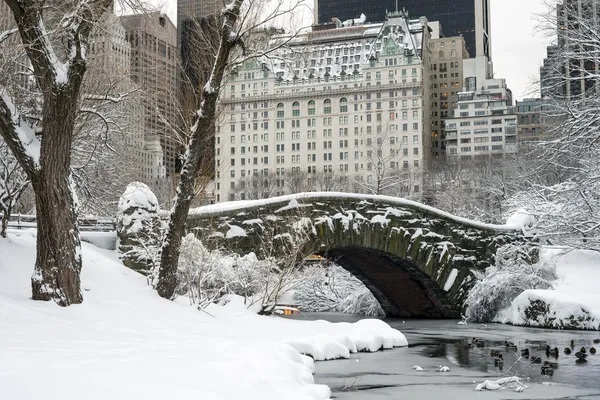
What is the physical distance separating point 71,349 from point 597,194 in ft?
55.8

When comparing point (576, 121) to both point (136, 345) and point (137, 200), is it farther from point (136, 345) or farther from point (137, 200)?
point (136, 345)

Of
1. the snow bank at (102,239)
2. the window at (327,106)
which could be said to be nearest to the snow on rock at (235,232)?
the snow bank at (102,239)

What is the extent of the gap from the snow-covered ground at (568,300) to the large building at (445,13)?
547 feet

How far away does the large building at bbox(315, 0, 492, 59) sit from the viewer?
620ft

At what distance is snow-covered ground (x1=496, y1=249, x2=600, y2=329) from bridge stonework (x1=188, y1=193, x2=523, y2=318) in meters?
2.47

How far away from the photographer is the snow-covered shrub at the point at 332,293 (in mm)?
34125

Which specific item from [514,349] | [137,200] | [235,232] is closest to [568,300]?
[514,349]

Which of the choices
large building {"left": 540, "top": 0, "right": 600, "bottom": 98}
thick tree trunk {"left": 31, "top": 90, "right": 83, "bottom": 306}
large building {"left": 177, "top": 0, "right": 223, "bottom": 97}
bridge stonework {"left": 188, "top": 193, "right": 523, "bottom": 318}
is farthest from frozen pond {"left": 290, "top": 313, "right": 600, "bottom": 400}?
large building {"left": 177, "top": 0, "right": 223, "bottom": 97}

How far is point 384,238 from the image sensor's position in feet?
84.1

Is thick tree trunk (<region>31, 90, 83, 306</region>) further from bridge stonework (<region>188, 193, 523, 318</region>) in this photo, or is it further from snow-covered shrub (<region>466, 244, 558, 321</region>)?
snow-covered shrub (<region>466, 244, 558, 321</region>)

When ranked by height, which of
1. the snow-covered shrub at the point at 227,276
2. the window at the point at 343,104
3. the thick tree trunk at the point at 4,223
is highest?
the window at the point at 343,104

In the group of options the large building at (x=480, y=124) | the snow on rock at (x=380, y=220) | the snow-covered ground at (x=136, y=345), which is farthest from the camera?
the large building at (x=480, y=124)

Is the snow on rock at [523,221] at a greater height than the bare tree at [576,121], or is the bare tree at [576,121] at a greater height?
the bare tree at [576,121]

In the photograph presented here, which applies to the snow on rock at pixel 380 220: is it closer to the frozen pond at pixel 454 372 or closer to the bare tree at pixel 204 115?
the frozen pond at pixel 454 372
